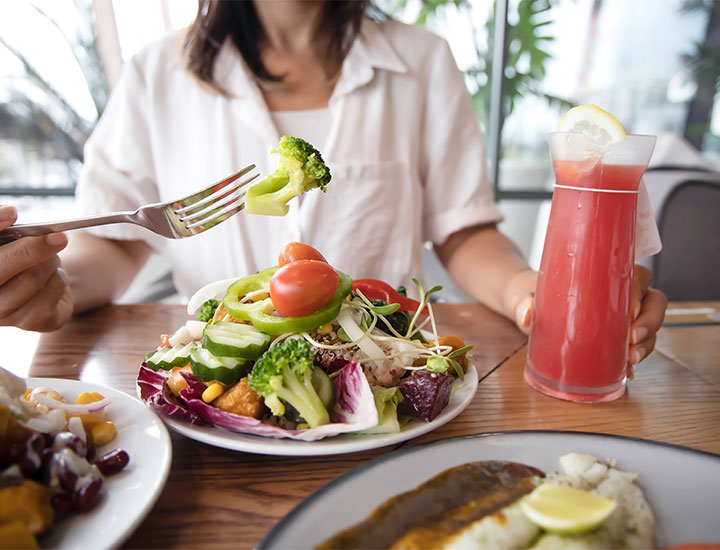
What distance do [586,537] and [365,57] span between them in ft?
5.33

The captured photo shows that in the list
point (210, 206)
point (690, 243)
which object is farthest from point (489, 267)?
point (690, 243)

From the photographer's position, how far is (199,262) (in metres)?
1.79

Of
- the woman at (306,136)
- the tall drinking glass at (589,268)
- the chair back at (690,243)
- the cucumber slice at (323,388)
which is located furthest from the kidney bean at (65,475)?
the chair back at (690,243)

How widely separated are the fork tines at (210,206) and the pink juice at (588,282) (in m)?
0.54

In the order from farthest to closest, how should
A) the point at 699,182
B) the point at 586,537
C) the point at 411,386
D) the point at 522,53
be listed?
the point at 522,53 < the point at 699,182 < the point at 411,386 < the point at 586,537

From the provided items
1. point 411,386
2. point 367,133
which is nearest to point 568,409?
point 411,386

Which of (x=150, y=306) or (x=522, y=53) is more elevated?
(x=522, y=53)

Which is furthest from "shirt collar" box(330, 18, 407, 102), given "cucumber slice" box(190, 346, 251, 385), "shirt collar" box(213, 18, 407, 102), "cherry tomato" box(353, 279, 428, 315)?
"cucumber slice" box(190, 346, 251, 385)

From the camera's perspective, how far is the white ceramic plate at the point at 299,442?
0.61 m

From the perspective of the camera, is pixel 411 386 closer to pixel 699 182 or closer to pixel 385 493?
pixel 385 493

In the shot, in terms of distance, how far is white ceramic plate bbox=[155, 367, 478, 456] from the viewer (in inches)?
23.9

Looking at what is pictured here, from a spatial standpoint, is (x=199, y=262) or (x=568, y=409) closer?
(x=568, y=409)

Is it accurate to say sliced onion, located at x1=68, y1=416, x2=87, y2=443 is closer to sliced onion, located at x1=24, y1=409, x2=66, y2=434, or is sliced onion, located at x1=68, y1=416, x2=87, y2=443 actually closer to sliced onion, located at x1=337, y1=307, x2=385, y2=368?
sliced onion, located at x1=24, y1=409, x2=66, y2=434

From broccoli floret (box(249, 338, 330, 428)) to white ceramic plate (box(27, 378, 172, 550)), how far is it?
0.13 m
